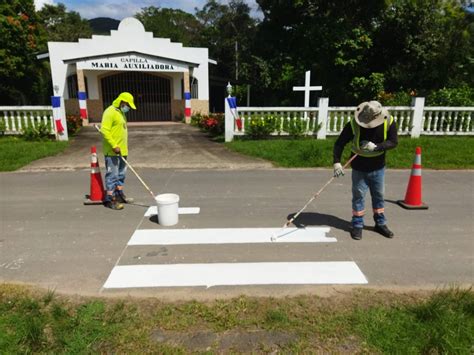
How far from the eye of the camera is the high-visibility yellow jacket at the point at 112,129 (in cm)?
582

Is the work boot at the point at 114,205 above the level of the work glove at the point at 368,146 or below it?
below

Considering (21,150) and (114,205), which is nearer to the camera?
(114,205)

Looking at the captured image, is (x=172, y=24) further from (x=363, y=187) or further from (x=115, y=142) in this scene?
(x=363, y=187)

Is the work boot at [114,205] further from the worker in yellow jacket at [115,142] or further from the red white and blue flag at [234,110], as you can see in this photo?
the red white and blue flag at [234,110]

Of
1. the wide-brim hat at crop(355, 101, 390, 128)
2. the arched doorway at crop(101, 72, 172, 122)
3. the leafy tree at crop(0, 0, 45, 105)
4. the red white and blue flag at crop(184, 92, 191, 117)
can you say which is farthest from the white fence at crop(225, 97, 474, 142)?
the leafy tree at crop(0, 0, 45, 105)

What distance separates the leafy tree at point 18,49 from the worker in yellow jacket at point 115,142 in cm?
1786

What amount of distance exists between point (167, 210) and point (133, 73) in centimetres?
1673

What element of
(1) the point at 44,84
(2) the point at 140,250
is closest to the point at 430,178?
(2) the point at 140,250

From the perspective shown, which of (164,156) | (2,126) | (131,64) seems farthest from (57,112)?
(131,64)

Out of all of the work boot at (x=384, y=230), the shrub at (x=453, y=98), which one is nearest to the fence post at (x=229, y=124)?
the work boot at (x=384, y=230)

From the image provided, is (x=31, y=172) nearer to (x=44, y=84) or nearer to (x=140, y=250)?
(x=140, y=250)

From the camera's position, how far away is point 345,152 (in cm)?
998

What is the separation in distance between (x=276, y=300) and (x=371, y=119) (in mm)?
2534

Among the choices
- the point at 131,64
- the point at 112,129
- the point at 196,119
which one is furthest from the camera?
the point at 196,119
